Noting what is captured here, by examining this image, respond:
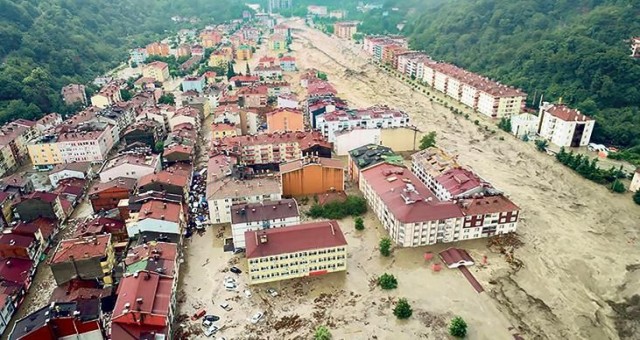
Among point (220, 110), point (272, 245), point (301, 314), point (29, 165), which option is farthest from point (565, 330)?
point (29, 165)

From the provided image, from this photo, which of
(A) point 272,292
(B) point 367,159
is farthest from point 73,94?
(A) point 272,292

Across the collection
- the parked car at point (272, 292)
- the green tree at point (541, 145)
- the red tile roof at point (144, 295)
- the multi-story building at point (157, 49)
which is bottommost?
the parked car at point (272, 292)

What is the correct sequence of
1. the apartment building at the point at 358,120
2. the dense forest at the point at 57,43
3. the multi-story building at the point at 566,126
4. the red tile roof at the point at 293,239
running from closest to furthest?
the red tile roof at the point at 293,239 → the multi-story building at the point at 566,126 → the apartment building at the point at 358,120 → the dense forest at the point at 57,43

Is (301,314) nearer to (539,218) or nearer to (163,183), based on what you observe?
(163,183)

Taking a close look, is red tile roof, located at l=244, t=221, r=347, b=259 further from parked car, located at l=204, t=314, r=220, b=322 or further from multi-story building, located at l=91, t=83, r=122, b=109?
multi-story building, located at l=91, t=83, r=122, b=109

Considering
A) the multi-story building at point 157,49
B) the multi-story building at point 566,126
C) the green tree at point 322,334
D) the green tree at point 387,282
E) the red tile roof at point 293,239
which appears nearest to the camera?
the green tree at point 322,334

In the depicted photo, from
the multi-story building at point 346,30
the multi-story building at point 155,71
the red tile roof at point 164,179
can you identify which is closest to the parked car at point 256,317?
the red tile roof at point 164,179

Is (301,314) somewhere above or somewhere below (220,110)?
below

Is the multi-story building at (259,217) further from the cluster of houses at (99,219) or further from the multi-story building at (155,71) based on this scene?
the multi-story building at (155,71)
